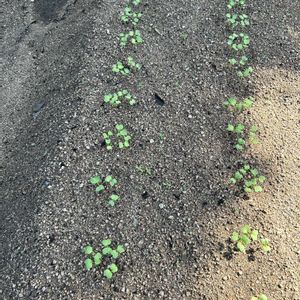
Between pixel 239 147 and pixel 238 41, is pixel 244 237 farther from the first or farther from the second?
pixel 238 41

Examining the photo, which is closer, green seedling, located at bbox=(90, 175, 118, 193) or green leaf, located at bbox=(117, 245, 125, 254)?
green leaf, located at bbox=(117, 245, 125, 254)

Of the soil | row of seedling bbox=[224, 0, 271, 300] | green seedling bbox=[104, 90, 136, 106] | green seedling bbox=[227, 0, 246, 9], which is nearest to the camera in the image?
the soil

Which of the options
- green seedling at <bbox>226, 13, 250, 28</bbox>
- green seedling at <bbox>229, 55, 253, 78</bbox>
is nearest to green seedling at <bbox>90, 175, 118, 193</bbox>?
green seedling at <bbox>229, 55, 253, 78</bbox>

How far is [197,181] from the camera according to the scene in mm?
3156

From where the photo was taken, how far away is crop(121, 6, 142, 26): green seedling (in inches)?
163

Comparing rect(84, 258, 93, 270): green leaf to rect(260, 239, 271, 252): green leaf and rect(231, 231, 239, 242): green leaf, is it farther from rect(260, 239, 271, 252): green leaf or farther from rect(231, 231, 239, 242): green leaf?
rect(260, 239, 271, 252): green leaf

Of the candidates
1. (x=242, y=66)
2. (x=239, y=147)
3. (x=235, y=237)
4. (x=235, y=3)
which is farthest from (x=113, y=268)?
(x=235, y=3)

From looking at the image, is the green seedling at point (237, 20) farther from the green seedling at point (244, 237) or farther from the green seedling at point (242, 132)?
the green seedling at point (244, 237)

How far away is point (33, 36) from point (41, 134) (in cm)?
162

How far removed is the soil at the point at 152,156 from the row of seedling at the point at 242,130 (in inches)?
2.9

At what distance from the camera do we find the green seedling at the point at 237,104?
3524 millimetres

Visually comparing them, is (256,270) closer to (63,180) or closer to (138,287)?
(138,287)

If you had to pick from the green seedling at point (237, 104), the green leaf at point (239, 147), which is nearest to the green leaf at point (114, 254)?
the green leaf at point (239, 147)

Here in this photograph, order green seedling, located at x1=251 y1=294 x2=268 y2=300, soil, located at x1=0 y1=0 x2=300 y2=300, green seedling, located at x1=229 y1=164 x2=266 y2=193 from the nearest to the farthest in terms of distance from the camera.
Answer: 1. green seedling, located at x1=251 y1=294 x2=268 y2=300
2. soil, located at x1=0 y1=0 x2=300 y2=300
3. green seedling, located at x1=229 y1=164 x2=266 y2=193
